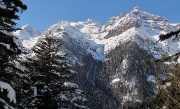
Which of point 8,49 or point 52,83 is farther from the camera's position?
point 52,83

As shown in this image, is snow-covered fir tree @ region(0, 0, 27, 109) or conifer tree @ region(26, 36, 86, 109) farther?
conifer tree @ region(26, 36, 86, 109)

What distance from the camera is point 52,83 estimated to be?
21.9m

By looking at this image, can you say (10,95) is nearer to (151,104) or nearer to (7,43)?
(7,43)

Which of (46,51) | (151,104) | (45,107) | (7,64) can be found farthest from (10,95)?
(151,104)

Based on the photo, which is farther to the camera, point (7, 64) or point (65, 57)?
point (65, 57)

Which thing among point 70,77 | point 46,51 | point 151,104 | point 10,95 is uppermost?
point 46,51

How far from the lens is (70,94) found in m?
21.6

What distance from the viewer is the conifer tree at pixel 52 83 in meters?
21.2

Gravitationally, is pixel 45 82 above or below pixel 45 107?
above

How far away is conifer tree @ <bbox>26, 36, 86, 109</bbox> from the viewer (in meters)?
21.2

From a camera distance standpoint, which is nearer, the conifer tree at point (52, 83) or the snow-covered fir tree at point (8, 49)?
the snow-covered fir tree at point (8, 49)

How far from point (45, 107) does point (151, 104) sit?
6788 millimetres

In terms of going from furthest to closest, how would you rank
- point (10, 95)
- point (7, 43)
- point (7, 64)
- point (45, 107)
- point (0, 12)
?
point (45, 107) → point (7, 64) → point (7, 43) → point (0, 12) → point (10, 95)

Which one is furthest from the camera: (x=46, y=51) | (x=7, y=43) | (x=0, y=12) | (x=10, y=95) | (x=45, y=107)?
(x=46, y=51)
